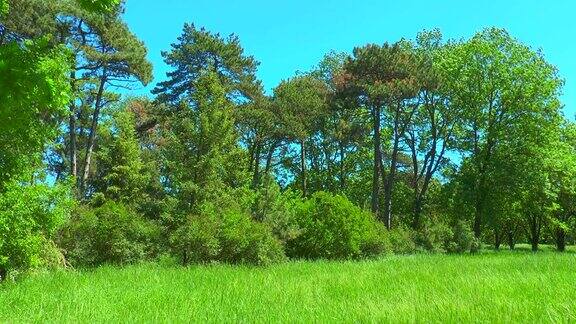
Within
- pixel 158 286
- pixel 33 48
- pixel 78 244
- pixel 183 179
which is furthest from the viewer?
pixel 183 179

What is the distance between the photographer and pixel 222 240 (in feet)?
60.3

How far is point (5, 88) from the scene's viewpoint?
5.07 metres

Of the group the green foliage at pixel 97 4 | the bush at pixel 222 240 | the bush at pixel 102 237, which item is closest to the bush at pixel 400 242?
the bush at pixel 222 240

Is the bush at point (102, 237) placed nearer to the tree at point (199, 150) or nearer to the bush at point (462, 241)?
the tree at point (199, 150)

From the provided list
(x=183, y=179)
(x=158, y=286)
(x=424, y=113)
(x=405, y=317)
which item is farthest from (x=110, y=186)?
(x=405, y=317)

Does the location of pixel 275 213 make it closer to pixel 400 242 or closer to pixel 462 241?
pixel 400 242

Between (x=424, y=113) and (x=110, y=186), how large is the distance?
86.5 feet

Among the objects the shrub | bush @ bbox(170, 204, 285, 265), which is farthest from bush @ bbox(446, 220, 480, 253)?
bush @ bbox(170, 204, 285, 265)

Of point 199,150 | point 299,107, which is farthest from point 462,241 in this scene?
point 199,150

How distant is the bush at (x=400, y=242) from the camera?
2936cm

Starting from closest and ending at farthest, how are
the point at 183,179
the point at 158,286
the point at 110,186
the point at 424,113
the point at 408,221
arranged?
the point at 158,286 < the point at 183,179 < the point at 110,186 < the point at 424,113 < the point at 408,221

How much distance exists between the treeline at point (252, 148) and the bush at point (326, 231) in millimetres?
65

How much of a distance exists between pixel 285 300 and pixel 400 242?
2239 cm

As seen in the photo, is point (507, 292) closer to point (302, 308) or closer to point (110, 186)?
point (302, 308)
